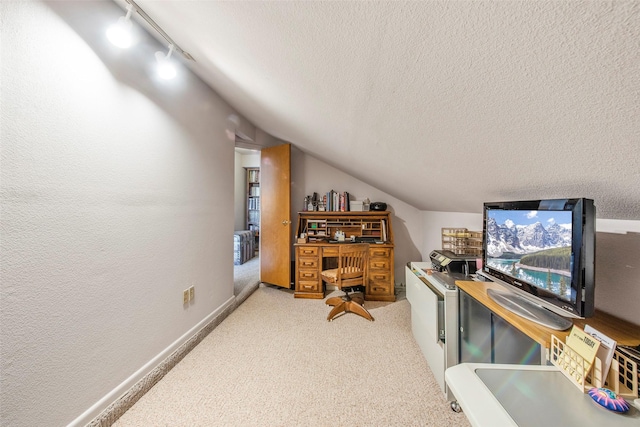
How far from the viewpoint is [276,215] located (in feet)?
10.8

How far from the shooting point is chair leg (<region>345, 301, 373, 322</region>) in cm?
242

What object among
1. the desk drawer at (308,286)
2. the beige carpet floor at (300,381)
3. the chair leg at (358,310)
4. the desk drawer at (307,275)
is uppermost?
the desk drawer at (307,275)

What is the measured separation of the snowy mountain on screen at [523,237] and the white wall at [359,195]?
7.12 ft

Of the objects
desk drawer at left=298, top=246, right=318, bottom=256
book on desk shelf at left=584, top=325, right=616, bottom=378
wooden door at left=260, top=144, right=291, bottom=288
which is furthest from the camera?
wooden door at left=260, top=144, right=291, bottom=288

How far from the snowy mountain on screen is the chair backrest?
1.38 m

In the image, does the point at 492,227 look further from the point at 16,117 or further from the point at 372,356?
the point at 16,117

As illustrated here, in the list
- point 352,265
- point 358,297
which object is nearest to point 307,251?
point 352,265

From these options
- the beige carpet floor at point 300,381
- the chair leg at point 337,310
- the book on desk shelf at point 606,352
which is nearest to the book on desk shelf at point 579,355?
the book on desk shelf at point 606,352

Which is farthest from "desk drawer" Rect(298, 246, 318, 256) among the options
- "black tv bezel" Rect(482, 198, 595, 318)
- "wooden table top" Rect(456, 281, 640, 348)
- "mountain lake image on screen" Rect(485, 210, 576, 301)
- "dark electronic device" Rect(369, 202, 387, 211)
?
"black tv bezel" Rect(482, 198, 595, 318)

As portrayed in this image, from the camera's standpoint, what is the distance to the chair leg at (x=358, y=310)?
242 cm

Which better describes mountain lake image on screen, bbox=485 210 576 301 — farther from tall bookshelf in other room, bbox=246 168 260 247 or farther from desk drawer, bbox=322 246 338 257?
tall bookshelf in other room, bbox=246 168 260 247

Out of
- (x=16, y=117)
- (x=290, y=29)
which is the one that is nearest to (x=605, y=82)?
(x=290, y=29)

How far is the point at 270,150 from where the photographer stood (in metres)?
3.37

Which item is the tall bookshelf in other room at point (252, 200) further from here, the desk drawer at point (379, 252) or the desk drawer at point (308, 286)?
the desk drawer at point (379, 252)
